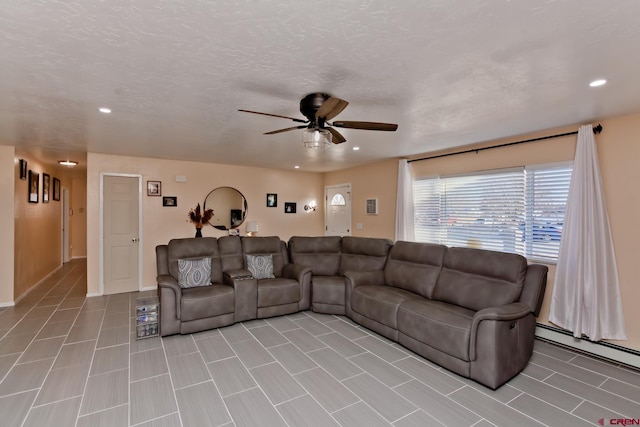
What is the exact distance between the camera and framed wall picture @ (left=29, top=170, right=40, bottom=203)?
5195 mm

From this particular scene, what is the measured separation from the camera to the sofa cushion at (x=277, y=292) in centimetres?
409

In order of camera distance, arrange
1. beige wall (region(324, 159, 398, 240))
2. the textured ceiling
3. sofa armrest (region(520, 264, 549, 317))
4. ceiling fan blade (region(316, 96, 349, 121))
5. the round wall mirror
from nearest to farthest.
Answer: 1. the textured ceiling
2. ceiling fan blade (region(316, 96, 349, 121))
3. sofa armrest (region(520, 264, 549, 317))
4. beige wall (region(324, 159, 398, 240))
5. the round wall mirror

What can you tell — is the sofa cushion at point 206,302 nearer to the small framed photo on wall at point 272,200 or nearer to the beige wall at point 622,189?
the small framed photo on wall at point 272,200

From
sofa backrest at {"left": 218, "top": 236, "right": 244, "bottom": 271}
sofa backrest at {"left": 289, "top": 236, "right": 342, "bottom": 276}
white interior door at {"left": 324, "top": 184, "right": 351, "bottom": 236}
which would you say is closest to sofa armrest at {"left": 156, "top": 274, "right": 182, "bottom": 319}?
sofa backrest at {"left": 218, "top": 236, "right": 244, "bottom": 271}

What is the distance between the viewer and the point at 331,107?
215cm

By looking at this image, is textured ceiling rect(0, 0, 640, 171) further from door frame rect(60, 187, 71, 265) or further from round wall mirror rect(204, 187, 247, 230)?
door frame rect(60, 187, 71, 265)

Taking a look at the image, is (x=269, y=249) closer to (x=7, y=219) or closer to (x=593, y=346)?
(x=7, y=219)

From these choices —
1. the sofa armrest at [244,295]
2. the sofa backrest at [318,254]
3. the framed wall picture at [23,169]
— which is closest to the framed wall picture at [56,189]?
the framed wall picture at [23,169]

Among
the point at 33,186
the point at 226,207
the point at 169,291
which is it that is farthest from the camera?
the point at 226,207

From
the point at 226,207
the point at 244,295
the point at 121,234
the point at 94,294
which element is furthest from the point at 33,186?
the point at 244,295

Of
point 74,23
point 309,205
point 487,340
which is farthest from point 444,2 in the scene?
point 309,205

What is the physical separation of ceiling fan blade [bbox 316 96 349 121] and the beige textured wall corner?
5.00m

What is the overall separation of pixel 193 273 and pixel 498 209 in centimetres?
416

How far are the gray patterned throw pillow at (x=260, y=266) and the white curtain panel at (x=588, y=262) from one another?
3.62 meters
